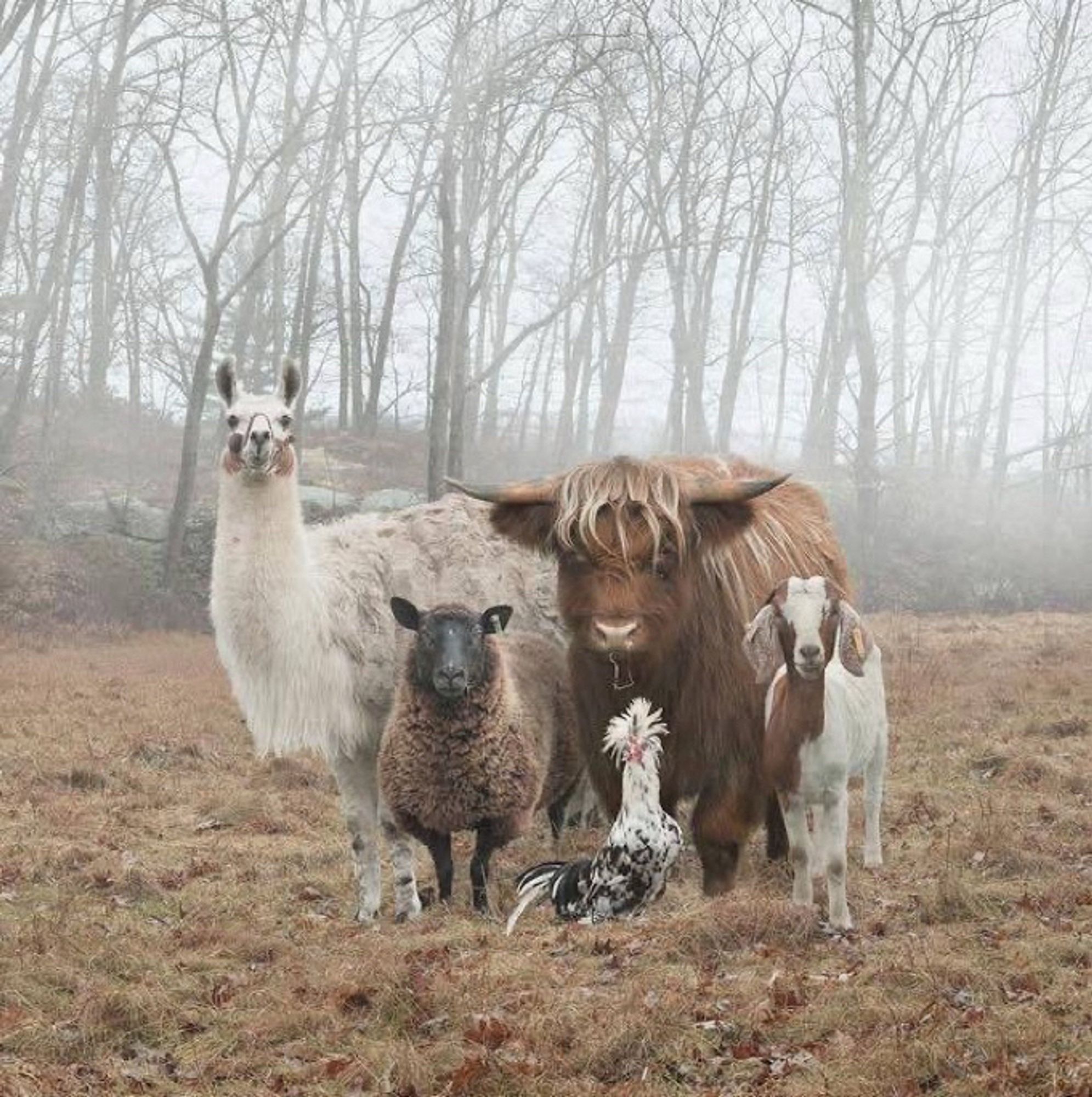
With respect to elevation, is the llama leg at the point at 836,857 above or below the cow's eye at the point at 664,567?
below

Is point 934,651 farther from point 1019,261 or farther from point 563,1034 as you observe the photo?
point 1019,261

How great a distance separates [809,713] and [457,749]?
77.2 inches

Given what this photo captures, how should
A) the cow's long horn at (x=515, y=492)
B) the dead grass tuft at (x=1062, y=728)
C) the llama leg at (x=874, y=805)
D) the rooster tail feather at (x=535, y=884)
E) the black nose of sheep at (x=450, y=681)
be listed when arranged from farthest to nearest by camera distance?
1. the dead grass tuft at (x=1062, y=728)
2. the llama leg at (x=874, y=805)
3. the rooster tail feather at (x=535, y=884)
4. the black nose of sheep at (x=450, y=681)
5. the cow's long horn at (x=515, y=492)

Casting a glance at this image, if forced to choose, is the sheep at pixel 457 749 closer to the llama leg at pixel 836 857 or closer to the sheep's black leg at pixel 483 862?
the sheep's black leg at pixel 483 862

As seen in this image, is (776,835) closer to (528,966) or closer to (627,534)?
(528,966)

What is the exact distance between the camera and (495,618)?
290 inches

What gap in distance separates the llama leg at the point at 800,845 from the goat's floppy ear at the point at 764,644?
0.65 metres

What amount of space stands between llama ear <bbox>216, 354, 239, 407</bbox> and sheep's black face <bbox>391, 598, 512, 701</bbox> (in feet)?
5.52

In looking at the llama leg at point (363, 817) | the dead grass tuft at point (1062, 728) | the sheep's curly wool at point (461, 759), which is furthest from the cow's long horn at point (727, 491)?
the dead grass tuft at point (1062, 728)

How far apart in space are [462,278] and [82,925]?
67.2 ft

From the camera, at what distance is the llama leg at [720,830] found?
642 cm

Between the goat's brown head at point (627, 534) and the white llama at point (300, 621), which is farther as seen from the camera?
the white llama at point (300, 621)

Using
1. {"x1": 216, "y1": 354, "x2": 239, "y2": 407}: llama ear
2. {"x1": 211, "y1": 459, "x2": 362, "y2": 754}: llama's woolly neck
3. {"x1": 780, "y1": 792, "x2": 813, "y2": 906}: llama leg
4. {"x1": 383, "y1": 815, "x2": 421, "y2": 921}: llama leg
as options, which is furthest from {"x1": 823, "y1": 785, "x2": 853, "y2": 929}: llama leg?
{"x1": 216, "y1": 354, "x2": 239, "y2": 407}: llama ear

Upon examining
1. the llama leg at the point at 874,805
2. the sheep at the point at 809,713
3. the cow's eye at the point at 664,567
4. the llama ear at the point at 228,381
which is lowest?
the llama leg at the point at 874,805
